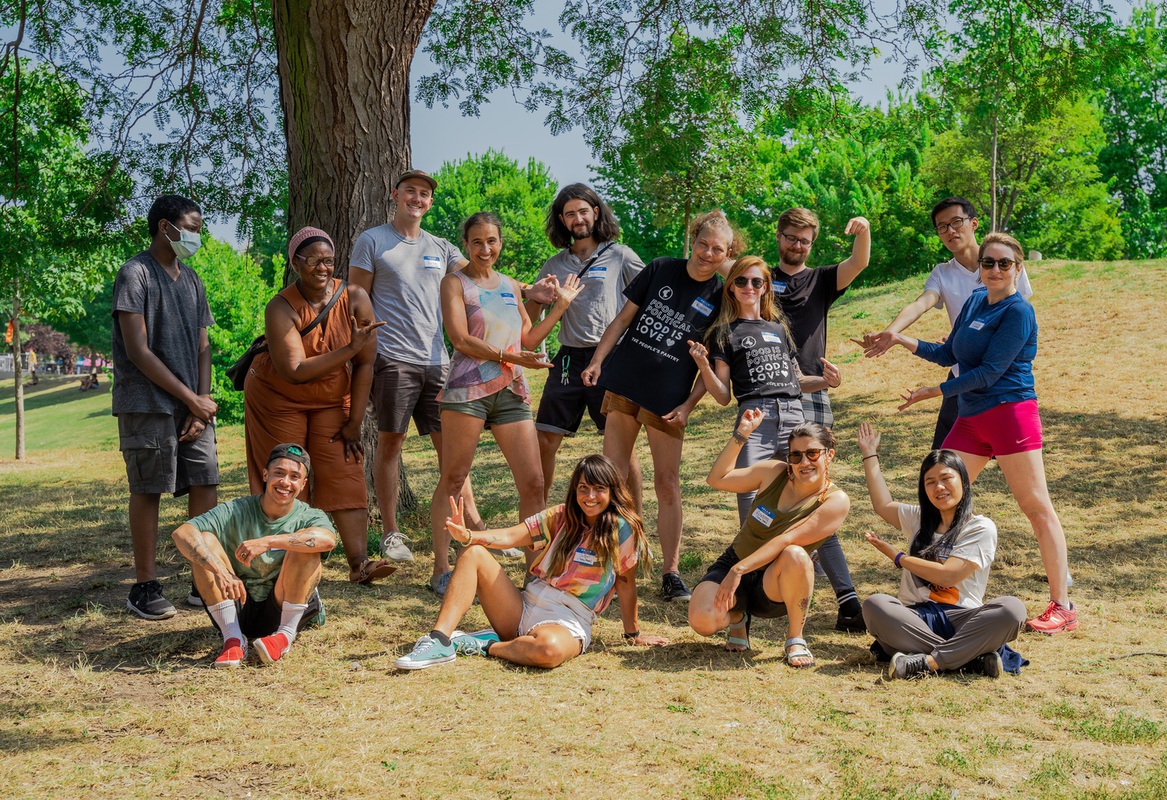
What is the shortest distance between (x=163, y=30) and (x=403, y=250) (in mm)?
6280

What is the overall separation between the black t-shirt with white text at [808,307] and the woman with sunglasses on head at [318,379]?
220 centimetres

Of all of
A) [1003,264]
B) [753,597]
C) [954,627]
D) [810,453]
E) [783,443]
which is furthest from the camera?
[783,443]

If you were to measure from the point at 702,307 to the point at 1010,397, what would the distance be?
160 cm

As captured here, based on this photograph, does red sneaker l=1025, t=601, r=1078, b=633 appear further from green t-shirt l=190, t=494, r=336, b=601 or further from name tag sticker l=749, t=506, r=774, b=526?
green t-shirt l=190, t=494, r=336, b=601

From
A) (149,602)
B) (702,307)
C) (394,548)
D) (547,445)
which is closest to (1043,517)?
(702,307)

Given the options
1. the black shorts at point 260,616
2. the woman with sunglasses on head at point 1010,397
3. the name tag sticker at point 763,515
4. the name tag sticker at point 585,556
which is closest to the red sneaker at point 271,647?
the black shorts at point 260,616

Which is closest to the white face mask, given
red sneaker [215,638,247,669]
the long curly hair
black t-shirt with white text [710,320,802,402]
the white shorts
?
red sneaker [215,638,247,669]

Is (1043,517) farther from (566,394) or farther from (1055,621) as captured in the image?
(566,394)

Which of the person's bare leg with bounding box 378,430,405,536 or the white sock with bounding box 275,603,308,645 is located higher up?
the person's bare leg with bounding box 378,430,405,536

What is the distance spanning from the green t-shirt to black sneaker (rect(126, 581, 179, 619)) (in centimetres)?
81

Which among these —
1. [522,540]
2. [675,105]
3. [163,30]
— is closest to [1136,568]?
[522,540]

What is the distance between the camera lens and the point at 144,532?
5.08m

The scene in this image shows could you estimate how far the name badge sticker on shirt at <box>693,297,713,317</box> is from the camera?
527 cm

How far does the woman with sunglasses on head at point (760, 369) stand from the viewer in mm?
5051
